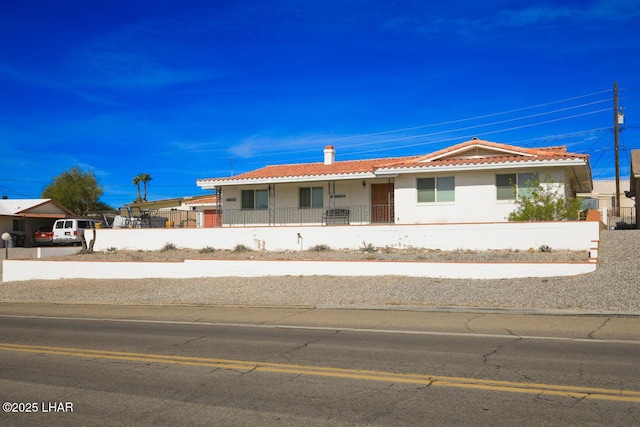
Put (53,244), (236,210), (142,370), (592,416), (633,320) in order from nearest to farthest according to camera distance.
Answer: (592,416), (142,370), (633,320), (236,210), (53,244)

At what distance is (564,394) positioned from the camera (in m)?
6.96

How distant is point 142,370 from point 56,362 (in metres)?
1.74

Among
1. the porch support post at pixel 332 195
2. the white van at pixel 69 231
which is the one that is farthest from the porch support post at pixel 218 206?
the white van at pixel 69 231

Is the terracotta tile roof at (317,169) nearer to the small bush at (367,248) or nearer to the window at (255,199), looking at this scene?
the window at (255,199)

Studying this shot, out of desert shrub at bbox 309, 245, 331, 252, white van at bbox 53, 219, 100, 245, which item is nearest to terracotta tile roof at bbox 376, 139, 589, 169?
desert shrub at bbox 309, 245, 331, 252

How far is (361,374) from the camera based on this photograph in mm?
8211

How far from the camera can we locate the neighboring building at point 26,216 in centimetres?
4525

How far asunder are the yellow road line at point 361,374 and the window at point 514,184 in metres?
19.2

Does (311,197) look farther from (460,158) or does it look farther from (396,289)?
(396,289)

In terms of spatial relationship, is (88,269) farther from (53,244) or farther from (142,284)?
(53,244)

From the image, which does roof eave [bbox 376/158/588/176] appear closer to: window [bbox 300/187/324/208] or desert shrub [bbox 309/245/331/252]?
window [bbox 300/187/324/208]

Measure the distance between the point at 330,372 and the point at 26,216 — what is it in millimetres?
44896

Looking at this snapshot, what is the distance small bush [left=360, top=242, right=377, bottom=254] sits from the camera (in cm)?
2440

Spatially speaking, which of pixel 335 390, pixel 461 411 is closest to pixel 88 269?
pixel 335 390
